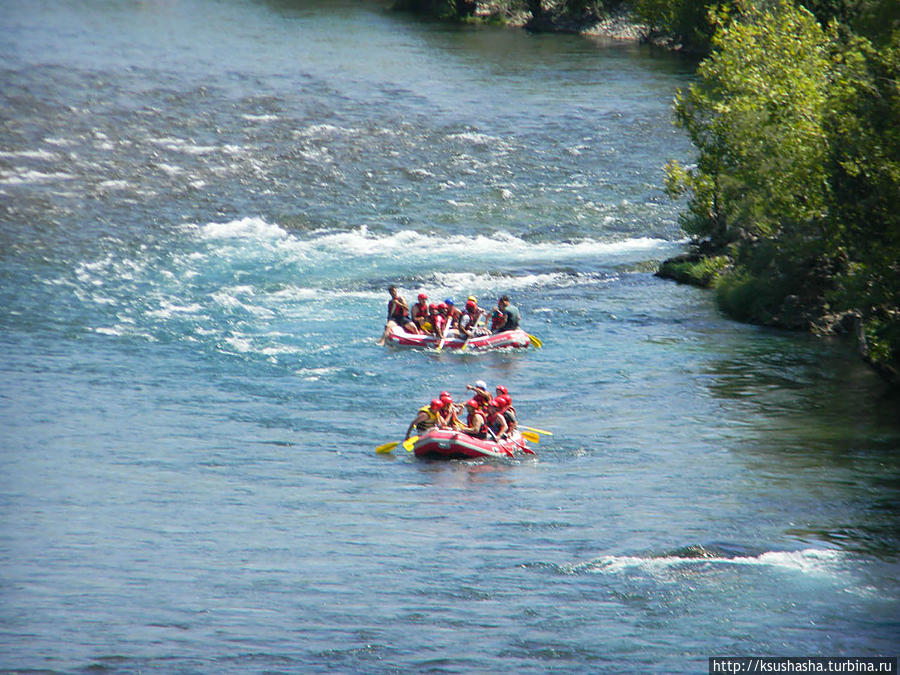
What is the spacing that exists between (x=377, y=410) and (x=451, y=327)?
605 centimetres

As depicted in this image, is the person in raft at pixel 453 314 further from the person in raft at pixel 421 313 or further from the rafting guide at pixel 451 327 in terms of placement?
the person in raft at pixel 421 313

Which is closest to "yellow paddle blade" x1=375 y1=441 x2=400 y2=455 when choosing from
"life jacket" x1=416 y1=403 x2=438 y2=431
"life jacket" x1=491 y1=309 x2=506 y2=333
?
"life jacket" x1=416 y1=403 x2=438 y2=431

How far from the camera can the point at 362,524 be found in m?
20.4

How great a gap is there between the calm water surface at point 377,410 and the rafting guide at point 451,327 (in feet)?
1.43

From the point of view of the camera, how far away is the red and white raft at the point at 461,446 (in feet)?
77.7

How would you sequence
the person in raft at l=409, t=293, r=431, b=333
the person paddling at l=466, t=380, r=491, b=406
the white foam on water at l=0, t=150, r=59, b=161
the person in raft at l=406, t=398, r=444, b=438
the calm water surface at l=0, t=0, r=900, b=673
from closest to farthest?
the calm water surface at l=0, t=0, r=900, b=673 < the person in raft at l=406, t=398, r=444, b=438 < the person paddling at l=466, t=380, r=491, b=406 < the person in raft at l=409, t=293, r=431, b=333 < the white foam on water at l=0, t=150, r=59, b=161

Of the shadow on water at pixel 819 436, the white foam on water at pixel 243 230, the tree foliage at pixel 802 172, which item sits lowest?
the white foam on water at pixel 243 230

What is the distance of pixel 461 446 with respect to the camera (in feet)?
78.6

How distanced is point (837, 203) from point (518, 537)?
1001 centimetres

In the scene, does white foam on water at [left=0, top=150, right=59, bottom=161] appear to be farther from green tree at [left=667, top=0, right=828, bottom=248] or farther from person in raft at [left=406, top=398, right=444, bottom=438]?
person in raft at [left=406, top=398, right=444, bottom=438]

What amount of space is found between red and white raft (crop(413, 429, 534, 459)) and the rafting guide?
7035mm

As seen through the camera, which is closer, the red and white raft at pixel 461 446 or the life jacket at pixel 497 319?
the red and white raft at pixel 461 446

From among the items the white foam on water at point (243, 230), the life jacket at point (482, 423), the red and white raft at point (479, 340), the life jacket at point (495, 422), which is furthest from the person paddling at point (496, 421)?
the white foam on water at point (243, 230)

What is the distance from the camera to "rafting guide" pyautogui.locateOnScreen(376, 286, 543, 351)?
1218 inches
